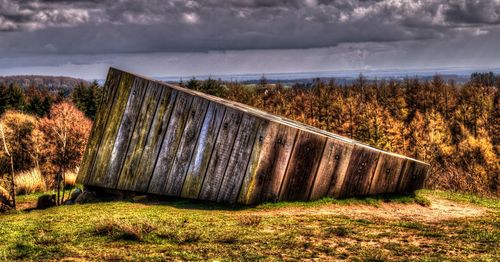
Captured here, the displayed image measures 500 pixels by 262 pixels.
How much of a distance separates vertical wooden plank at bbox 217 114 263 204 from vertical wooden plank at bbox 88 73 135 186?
3299 millimetres

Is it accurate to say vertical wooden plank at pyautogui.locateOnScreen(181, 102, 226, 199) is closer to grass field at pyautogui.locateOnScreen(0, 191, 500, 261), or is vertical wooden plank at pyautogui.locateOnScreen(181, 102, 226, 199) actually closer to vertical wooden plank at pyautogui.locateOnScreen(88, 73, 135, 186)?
grass field at pyautogui.locateOnScreen(0, 191, 500, 261)

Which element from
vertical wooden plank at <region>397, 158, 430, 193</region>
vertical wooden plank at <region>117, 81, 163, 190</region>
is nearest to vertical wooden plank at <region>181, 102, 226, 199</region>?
vertical wooden plank at <region>117, 81, 163, 190</region>

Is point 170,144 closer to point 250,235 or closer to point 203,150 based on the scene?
point 203,150

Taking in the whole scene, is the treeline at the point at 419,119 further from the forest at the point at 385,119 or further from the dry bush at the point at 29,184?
the dry bush at the point at 29,184

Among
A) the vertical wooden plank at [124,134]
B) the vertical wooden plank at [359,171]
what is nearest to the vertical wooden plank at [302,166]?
the vertical wooden plank at [359,171]

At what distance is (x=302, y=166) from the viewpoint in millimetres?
9789

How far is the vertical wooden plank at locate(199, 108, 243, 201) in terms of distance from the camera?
9898 mm

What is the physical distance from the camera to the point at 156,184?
10.5 m

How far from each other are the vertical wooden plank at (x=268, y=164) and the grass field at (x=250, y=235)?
0.39m

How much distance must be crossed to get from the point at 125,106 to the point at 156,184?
88.6 inches

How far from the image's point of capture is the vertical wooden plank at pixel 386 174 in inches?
404

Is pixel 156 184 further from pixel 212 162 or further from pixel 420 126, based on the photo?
pixel 420 126

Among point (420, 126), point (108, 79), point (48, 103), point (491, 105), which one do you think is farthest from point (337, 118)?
point (108, 79)

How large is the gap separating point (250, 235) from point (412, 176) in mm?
5764
